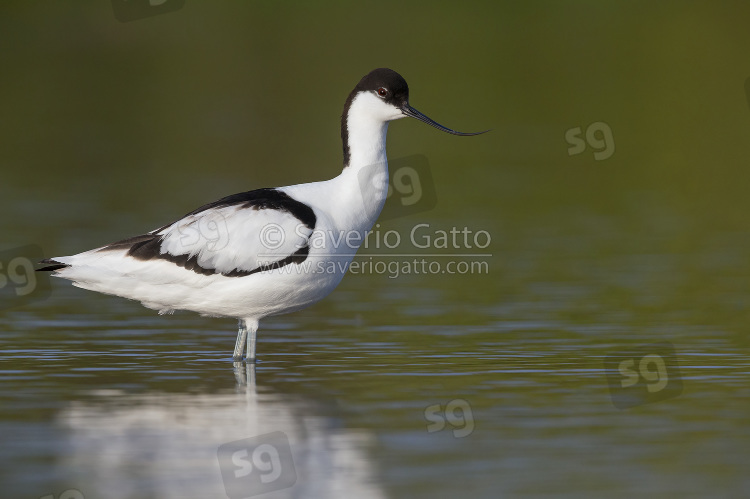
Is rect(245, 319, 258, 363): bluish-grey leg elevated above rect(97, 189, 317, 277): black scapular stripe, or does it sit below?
below

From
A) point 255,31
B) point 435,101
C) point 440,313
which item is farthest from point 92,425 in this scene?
point 255,31

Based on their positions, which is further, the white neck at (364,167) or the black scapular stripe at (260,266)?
the white neck at (364,167)

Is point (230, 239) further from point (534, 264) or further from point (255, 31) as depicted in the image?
point (255, 31)

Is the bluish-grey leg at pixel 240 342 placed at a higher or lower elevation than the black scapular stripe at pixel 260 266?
lower

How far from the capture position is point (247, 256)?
33.6 feet

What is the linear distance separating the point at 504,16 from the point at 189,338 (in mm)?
26749

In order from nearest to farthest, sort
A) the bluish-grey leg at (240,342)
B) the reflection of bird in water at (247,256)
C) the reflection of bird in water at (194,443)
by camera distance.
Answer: the reflection of bird in water at (194,443), the reflection of bird in water at (247,256), the bluish-grey leg at (240,342)

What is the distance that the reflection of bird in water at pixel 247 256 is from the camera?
33.2 feet

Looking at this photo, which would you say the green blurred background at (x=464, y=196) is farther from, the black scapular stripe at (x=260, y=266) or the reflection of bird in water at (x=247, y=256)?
the black scapular stripe at (x=260, y=266)

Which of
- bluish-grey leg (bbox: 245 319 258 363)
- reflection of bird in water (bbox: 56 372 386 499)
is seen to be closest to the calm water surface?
reflection of bird in water (bbox: 56 372 386 499)

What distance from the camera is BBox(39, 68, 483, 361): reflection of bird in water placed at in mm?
10133

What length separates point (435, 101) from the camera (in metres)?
26.7

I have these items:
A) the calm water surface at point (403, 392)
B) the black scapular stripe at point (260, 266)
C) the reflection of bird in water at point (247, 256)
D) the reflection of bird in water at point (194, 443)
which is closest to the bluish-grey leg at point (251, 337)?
the reflection of bird in water at point (247, 256)

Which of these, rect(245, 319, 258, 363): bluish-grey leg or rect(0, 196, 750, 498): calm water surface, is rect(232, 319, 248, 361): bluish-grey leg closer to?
rect(245, 319, 258, 363): bluish-grey leg
